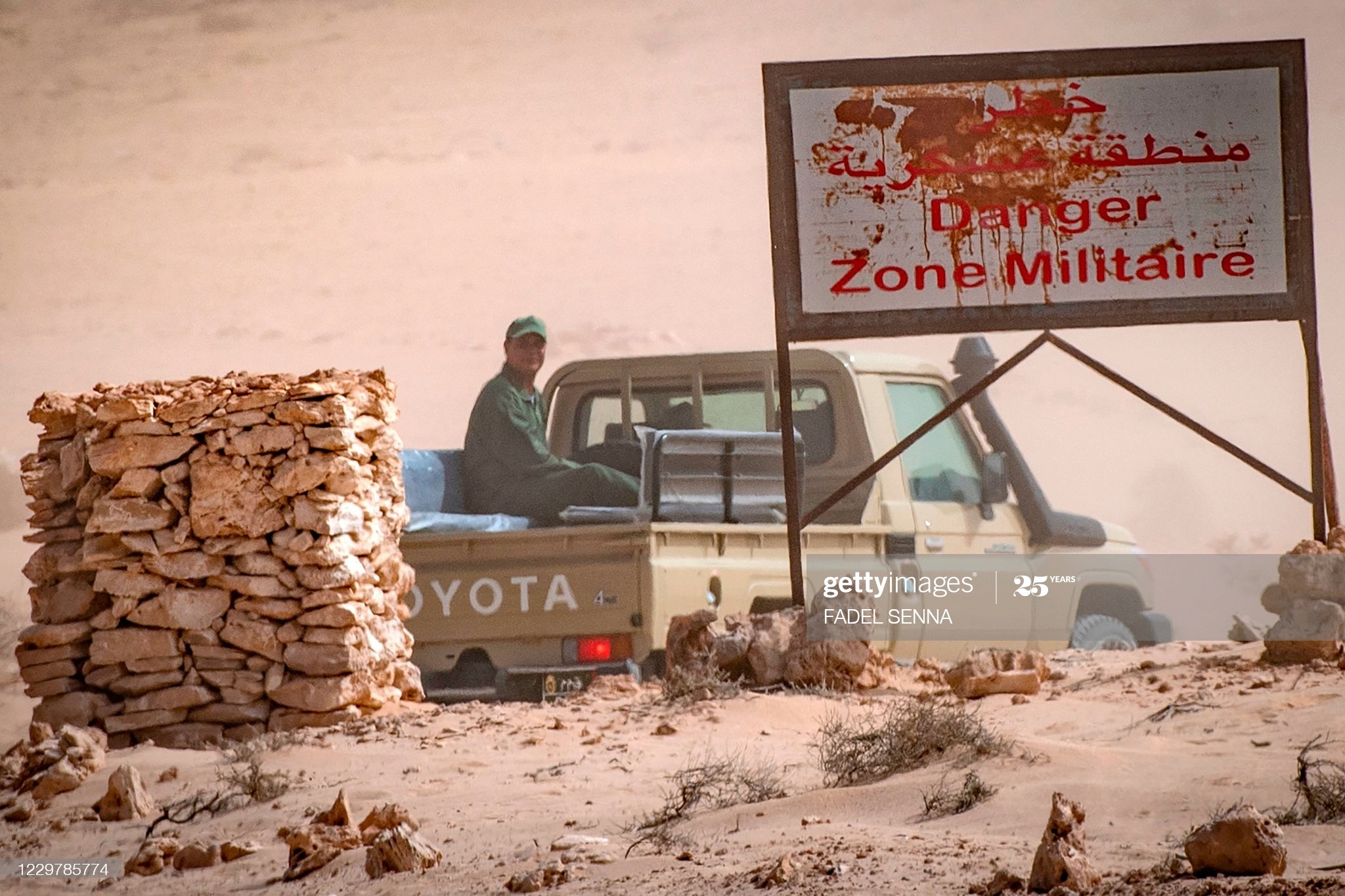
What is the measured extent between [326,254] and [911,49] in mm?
13321

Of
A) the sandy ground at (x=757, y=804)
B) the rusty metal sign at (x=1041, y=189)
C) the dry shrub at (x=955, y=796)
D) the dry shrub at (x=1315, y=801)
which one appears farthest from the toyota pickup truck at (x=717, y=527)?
the dry shrub at (x=1315, y=801)

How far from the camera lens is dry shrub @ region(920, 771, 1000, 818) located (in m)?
5.31

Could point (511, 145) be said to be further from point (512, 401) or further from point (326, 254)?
point (512, 401)

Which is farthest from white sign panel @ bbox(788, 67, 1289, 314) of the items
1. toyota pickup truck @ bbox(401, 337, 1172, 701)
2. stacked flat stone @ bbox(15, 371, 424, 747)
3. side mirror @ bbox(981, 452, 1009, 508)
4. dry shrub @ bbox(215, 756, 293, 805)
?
dry shrub @ bbox(215, 756, 293, 805)

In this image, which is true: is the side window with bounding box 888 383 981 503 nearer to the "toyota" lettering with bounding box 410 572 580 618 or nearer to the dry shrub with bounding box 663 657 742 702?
the dry shrub with bounding box 663 657 742 702

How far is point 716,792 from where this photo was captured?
5922 mm

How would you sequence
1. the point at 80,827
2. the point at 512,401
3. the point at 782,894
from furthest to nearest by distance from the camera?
the point at 512,401
the point at 80,827
the point at 782,894

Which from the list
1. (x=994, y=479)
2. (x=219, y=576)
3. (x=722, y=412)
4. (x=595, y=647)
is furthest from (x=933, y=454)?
(x=219, y=576)

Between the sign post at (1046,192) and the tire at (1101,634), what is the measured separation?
1877mm

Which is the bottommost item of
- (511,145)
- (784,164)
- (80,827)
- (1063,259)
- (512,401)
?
(80,827)

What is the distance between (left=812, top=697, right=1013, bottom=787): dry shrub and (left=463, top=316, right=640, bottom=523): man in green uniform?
3.29 m

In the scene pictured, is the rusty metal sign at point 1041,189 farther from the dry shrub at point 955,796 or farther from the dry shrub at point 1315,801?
the dry shrub at point 1315,801

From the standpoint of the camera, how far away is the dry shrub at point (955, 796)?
209 inches

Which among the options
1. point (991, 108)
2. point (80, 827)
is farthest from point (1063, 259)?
point (80, 827)
